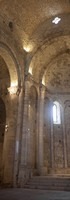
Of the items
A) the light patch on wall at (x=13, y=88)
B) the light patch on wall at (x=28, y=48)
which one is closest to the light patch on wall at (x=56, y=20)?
the light patch on wall at (x=28, y=48)

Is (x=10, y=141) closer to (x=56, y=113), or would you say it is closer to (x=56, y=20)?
(x=56, y=113)

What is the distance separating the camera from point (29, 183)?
1181cm

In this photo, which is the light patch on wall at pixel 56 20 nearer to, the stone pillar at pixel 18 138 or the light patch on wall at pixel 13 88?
the light patch on wall at pixel 13 88

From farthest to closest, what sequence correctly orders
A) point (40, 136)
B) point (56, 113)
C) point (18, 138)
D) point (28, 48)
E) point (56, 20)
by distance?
point (56, 113) < point (28, 48) < point (40, 136) < point (56, 20) < point (18, 138)

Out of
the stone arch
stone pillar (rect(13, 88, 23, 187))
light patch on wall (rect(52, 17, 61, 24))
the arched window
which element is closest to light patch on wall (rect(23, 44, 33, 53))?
the stone arch

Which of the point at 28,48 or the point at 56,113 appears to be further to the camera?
the point at 56,113

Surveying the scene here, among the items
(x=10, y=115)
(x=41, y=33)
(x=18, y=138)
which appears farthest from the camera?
(x=41, y=33)

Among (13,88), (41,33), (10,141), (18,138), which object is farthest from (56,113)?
(41,33)

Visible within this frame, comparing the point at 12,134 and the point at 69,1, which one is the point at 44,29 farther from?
the point at 12,134

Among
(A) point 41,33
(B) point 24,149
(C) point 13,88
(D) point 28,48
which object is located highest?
(A) point 41,33

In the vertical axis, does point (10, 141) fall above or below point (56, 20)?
below

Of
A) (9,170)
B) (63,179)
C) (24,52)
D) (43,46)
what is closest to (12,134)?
(9,170)

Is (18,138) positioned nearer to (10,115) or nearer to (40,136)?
(10,115)

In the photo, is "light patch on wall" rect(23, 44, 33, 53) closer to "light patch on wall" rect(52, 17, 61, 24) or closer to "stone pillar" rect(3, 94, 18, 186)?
"light patch on wall" rect(52, 17, 61, 24)
